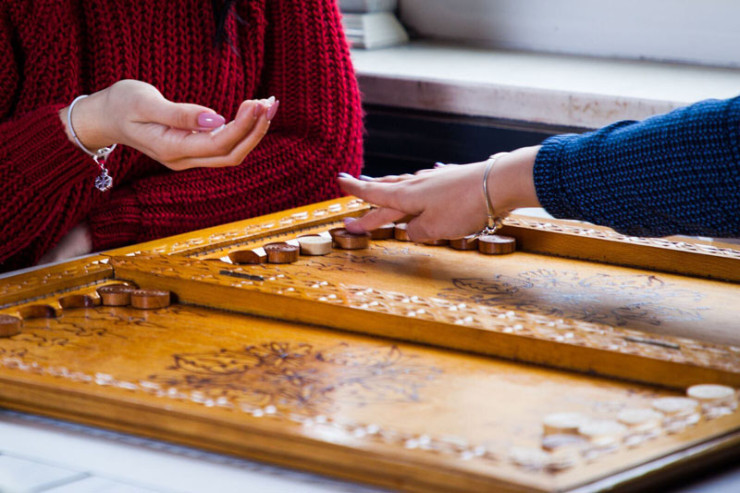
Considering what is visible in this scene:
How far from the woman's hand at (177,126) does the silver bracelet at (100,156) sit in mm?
50

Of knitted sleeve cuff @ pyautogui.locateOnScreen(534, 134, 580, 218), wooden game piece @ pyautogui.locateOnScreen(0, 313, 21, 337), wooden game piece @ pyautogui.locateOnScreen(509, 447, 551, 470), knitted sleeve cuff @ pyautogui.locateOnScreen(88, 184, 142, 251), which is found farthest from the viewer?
knitted sleeve cuff @ pyautogui.locateOnScreen(88, 184, 142, 251)

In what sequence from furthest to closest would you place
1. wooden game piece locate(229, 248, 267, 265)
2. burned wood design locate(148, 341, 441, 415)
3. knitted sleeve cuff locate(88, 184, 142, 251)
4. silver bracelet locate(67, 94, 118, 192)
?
1. knitted sleeve cuff locate(88, 184, 142, 251)
2. silver bracelet locate(67, 94, 118, 192)
3. wooden game piece locate(229, 248, 267, 265)
4. burned wood design locate(148, 341, 441, 415)

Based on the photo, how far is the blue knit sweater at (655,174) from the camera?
2.97 feet

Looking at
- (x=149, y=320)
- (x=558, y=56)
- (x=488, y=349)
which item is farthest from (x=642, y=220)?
(x=558, y=56)

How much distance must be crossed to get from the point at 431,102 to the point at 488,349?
4.16ft

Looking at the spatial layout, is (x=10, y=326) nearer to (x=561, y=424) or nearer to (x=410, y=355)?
(x=410, y=355)

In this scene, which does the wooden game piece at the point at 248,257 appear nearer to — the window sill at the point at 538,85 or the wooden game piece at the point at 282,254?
the wooden game piece at the point at 282,254

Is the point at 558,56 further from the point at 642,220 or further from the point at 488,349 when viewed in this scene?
the point at 488,349

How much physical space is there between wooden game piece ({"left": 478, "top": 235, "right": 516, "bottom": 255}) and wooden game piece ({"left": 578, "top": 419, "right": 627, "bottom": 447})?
1.66 feet

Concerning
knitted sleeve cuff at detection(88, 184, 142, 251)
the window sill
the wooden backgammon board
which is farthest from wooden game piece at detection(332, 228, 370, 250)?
the window sill

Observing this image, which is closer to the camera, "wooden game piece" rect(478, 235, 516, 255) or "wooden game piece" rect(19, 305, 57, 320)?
"wooden game piece" rect(19, 305, 57, 320)

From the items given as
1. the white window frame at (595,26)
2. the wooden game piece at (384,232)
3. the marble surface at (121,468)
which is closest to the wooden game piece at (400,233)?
the wooden game piece at (384,232)

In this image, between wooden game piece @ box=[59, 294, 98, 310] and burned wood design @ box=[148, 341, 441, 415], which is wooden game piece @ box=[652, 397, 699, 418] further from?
wooden game piece @ box=[59, 294, 98, 310]

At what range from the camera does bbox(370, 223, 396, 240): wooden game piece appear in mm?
1231
